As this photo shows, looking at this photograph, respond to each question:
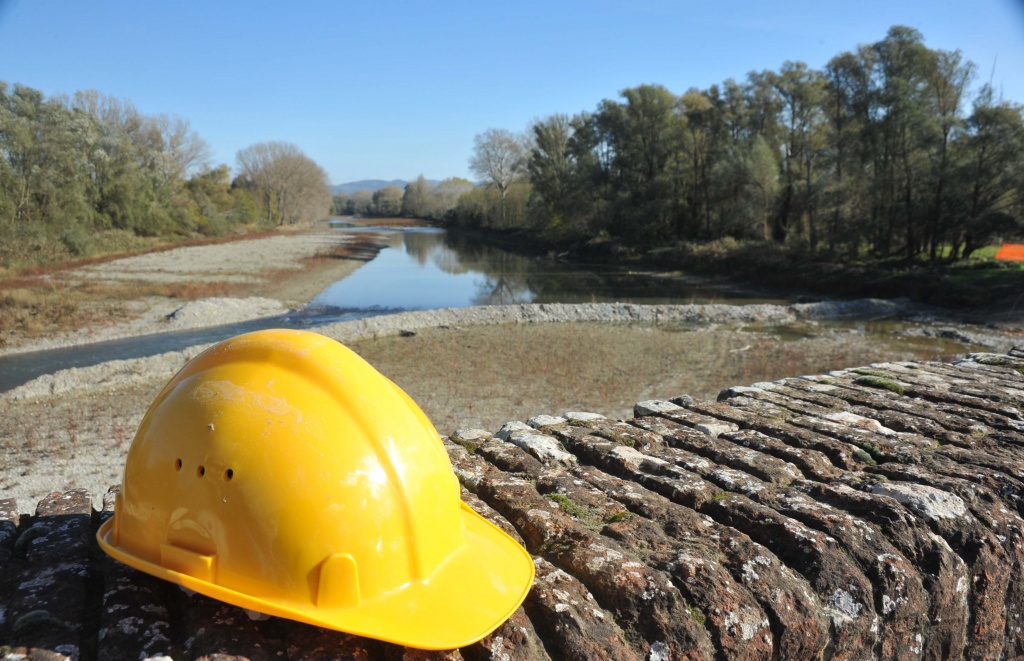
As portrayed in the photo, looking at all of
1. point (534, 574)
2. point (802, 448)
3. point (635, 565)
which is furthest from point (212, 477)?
point (802, 448)

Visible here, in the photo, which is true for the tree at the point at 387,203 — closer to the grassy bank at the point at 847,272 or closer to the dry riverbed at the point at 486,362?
the grassy bank at the point at 847,272

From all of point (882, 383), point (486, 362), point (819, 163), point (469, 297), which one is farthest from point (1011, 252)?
point (882, 383)

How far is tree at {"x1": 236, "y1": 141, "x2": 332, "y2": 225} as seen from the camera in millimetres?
90938

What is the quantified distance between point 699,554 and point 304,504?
4.91 ft

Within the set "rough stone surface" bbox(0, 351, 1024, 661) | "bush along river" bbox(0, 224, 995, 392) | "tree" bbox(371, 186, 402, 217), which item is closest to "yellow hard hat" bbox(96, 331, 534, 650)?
"rough stone surface" bbox(0, 351, 1024, 661)

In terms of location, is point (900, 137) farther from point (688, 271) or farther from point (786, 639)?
point (786, 639)

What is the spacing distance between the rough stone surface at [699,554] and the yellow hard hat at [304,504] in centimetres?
12

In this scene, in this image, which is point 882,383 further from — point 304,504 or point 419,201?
point 419,201

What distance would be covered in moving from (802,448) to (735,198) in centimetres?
3991

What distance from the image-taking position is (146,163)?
183 ft

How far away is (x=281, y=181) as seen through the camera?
91.3 meters

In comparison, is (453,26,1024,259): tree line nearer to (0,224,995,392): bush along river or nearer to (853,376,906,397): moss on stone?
(0,224,995,392): bush along river

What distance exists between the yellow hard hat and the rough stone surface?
0.12m

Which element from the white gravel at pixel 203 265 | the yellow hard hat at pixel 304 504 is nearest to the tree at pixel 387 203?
the white gravel at pixel 203 265
